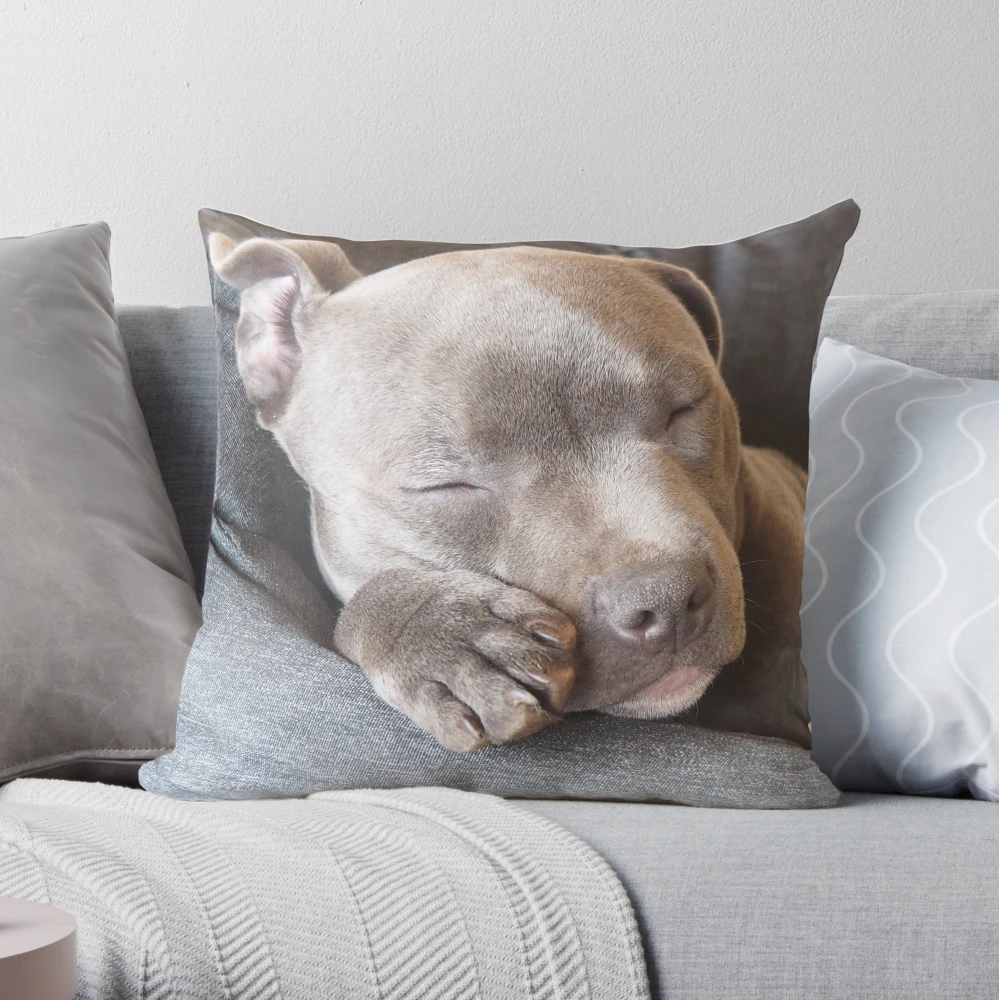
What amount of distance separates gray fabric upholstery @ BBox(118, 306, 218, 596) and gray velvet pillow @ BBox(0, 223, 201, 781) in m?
0.08

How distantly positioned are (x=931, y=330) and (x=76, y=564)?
1.11 metres

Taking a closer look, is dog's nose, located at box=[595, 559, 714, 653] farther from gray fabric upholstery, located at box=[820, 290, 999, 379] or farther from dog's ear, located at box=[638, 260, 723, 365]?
gray fabric upholstery, located at box=[820, 290, 999, 379]

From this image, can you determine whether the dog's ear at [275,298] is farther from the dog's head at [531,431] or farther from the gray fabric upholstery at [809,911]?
the gray fabric upholstery at [809,911]

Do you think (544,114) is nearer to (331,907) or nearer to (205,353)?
(205,353)

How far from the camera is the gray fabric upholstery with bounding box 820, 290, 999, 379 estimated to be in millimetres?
1356

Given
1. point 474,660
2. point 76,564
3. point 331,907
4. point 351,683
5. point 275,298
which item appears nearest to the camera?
point 331,907

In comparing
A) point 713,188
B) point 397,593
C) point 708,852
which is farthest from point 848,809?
point 713,188

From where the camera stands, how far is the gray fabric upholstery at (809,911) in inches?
27.8

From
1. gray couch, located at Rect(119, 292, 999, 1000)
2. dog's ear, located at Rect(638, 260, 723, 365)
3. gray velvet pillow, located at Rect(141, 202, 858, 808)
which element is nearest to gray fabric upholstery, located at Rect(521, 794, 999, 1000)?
gray couch, located at Rect(119, 292, 999, 1000)

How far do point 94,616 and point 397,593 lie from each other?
429 mm

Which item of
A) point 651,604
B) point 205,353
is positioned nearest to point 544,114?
point 205,353

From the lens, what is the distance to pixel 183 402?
4.70 feet

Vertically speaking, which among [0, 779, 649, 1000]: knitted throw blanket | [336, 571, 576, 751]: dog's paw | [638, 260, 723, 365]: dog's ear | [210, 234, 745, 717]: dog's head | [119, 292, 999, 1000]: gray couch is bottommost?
[119, 292, 999, 1000]: gray couch

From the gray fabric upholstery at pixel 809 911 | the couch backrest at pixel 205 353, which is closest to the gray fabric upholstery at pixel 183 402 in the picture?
the couch backrest at pixel 205 353
